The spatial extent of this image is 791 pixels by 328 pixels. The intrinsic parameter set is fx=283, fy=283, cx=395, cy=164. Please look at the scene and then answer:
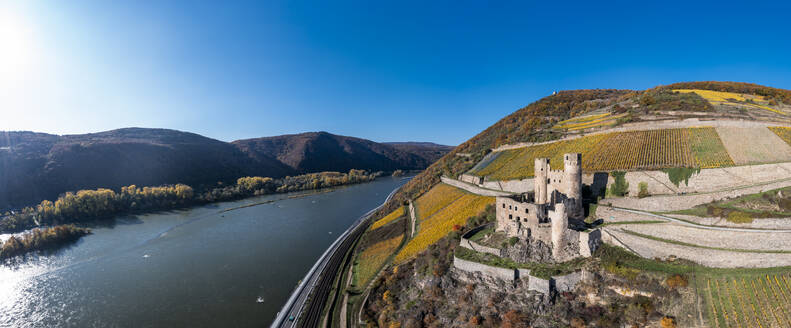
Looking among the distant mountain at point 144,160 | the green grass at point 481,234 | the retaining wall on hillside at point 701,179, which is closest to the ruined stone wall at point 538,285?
the green grass at point 481,234

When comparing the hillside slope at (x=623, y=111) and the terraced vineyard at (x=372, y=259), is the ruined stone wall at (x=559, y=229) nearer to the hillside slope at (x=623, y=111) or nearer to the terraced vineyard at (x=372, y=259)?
the terraced vineyard at (x=372, y=259)

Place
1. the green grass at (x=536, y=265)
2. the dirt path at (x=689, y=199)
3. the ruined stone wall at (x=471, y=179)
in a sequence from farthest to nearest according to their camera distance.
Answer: the ruined stone wall at (x=471, y=179), the dirt path at (x=689, y=199), the green grass at (x=536, y=265)

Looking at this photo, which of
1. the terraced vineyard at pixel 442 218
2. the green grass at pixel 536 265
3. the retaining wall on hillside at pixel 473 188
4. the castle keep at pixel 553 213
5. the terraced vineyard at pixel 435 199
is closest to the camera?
the green grass at pixel 536 265

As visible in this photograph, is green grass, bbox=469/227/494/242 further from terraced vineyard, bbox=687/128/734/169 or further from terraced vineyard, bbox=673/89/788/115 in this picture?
terraced vineyard, bbox=673/89/788/115

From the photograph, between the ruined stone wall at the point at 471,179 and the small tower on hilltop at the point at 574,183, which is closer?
the small tower on hilltop at the point at 574,183

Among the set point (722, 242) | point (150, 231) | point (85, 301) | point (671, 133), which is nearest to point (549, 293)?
point (722, 242)

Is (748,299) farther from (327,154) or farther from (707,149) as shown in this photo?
(327,154)

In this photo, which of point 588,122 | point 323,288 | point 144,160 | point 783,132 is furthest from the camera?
point 144,160

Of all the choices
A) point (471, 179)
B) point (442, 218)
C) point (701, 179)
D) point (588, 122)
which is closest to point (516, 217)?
point (442, 218)
